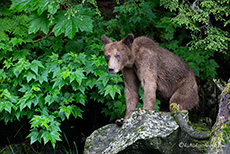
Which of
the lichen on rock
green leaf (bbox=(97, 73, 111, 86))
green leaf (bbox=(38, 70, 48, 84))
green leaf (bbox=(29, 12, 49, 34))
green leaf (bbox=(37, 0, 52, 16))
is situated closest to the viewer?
the lichen on rock

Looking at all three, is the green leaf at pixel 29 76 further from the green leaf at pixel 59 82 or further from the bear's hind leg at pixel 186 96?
the bear's hind leg at pixel 186 96

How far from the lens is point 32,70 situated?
6.39 meters

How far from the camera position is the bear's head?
205 inches

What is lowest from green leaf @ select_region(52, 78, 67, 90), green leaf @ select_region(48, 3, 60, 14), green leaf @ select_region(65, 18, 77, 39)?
green leaf @ select_region(52, 78, 67, 90)

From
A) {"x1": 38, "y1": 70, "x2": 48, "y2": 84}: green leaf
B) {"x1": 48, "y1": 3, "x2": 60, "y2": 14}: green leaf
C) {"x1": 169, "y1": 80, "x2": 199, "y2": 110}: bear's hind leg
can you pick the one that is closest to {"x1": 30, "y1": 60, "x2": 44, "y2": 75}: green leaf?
{"x1": 38, "y1": 70, "x2": 48, "y2": 84}: green leaf

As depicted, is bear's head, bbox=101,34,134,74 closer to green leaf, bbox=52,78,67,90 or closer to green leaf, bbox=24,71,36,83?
green leaf, bbox=52,78,67,90

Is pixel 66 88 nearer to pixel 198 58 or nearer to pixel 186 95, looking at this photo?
pixel 186 95

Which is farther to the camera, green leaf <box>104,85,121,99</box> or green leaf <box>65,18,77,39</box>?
green leaf <box>104,85,121,99</box>

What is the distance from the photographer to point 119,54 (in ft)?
17.3

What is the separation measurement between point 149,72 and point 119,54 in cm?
60

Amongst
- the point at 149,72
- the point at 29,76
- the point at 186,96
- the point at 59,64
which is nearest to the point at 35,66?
the point at 29,76

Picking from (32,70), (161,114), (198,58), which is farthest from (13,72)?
(198,58)

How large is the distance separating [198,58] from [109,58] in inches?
111

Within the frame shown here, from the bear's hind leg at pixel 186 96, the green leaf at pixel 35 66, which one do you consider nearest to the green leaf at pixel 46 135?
the green leaf at pixel 35 66
